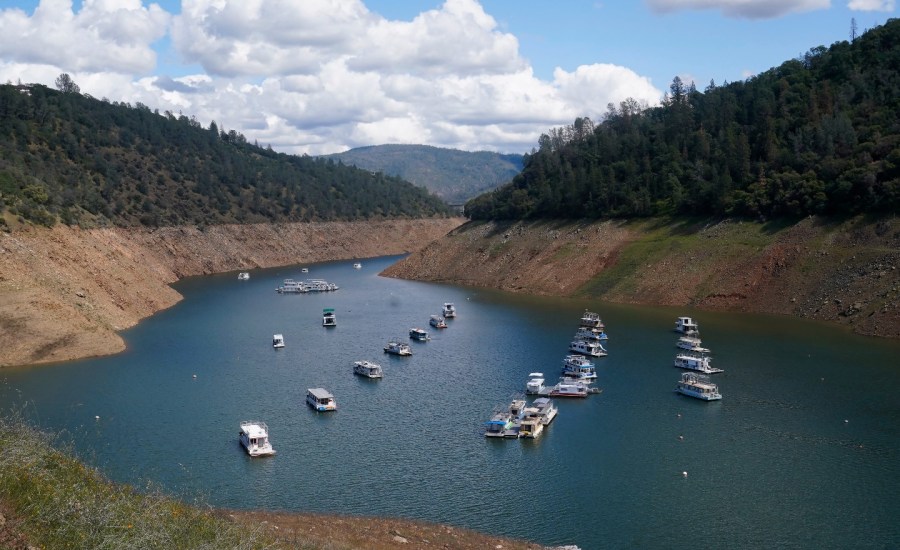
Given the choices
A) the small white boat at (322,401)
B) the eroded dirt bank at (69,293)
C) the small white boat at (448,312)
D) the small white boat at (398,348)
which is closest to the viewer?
the small white boat at (322,401)

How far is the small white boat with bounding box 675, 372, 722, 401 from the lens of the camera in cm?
5720

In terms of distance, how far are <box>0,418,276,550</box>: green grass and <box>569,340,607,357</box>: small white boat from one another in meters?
49.3

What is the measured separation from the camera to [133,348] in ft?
251

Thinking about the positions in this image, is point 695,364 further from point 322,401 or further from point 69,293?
point 69,293

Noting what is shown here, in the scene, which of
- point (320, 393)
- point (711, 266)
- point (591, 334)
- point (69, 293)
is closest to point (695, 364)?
point (591, 334)

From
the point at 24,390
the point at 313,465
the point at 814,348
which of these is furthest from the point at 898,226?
the point at 24,390

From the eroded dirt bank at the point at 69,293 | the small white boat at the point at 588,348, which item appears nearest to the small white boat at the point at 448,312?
the small white boat at the point at 588,348

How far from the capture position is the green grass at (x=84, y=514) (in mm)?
Answer: 21250

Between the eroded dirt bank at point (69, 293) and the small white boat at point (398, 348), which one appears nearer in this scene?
the eroded dirt bank at point (69, 293)

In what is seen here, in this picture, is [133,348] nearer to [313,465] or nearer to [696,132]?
[313,465]

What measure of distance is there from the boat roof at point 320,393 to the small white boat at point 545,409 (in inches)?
585

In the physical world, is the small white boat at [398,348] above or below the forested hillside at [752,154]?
below

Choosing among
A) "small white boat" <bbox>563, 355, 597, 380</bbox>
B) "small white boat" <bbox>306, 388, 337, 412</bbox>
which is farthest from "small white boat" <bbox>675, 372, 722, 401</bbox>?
"small white boat" <bbox>306, 388, 337, 412</bbox>

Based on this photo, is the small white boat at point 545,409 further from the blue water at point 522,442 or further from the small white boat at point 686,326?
the small white boat at point 686,326
